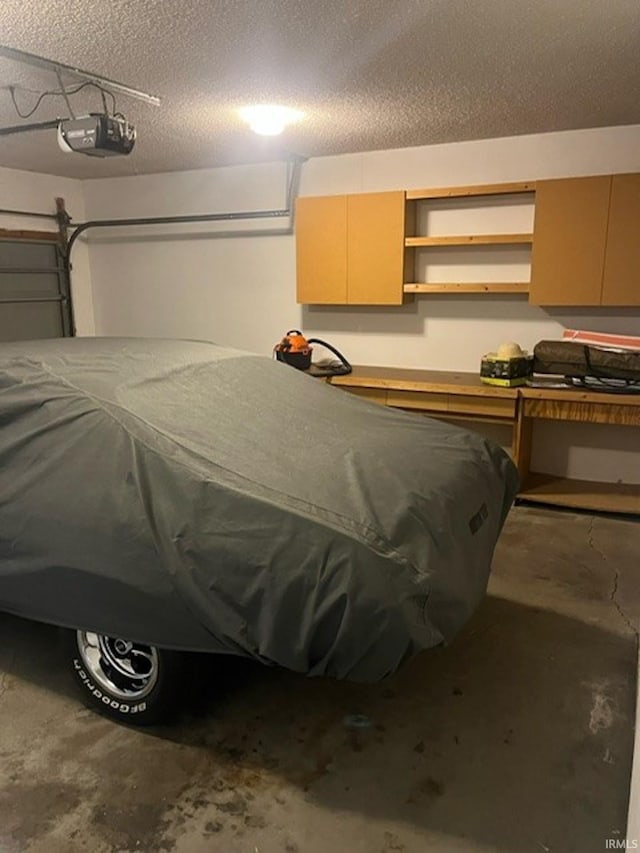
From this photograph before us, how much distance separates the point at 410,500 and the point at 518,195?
353 cm

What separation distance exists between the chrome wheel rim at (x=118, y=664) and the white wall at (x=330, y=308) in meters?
3.70

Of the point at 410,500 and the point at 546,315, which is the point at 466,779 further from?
the point at 546,315

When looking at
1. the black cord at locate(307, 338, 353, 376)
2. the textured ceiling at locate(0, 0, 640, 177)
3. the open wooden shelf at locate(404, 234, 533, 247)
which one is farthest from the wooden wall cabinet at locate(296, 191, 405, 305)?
the textured ceiling at locate(0, 0, 640, 177)

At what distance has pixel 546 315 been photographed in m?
4.88

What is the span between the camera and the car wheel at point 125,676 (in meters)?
2.15

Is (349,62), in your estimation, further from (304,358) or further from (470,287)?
(304,358)

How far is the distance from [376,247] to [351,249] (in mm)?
220

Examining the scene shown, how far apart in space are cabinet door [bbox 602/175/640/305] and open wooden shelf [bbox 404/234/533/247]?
560 mm

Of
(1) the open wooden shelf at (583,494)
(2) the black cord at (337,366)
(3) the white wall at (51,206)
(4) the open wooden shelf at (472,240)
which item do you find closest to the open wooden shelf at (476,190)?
(4) the open wooden shelf at (472,240)

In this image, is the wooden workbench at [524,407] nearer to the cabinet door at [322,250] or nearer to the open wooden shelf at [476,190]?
the cabinet door at [322,250]

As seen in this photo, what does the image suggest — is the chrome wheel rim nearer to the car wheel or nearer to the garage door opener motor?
the car wheel

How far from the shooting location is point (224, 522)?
1.89 meters

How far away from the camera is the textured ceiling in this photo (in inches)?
98.0

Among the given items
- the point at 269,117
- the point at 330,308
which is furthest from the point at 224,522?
the point at 330,308
